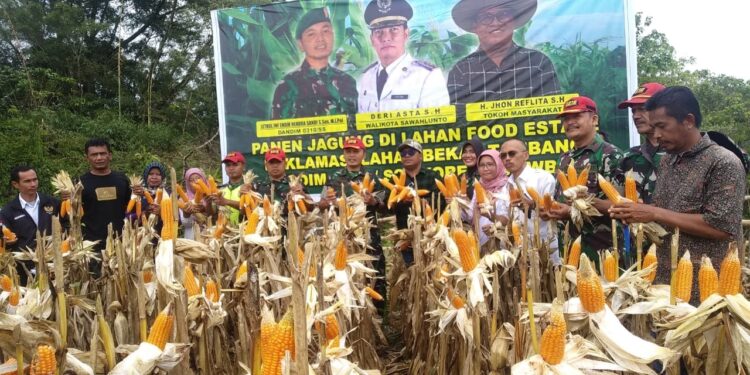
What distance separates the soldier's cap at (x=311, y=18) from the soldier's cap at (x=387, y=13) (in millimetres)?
634

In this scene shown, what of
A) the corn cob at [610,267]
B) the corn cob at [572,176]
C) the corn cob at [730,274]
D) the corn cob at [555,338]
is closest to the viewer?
the corn cob at [555,338]

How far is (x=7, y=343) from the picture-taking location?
1.50 metres

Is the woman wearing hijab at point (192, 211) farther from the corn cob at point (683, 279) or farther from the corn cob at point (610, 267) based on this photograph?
the corn cob at point (683, 279)

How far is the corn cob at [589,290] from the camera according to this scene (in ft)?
5.29

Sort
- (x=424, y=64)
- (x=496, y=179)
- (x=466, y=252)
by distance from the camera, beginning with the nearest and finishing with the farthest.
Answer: (x=466, y=252)
(x=496, y=179)
(x=424, y=64)

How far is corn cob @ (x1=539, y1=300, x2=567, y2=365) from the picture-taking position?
4.64 feet

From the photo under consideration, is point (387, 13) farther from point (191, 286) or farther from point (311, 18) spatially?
point (191, 286)

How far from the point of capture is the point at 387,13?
680 cm

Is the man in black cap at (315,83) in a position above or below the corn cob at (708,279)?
above

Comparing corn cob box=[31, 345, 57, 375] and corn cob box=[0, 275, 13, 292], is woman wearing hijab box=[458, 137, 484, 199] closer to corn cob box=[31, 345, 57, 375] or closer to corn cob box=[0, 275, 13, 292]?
corn cob box=[0, 275, 13, 292]

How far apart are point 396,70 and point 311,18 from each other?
1467 mm

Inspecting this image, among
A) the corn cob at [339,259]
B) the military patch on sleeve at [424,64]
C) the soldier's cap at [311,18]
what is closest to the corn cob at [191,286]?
the corn cob at [339,259]

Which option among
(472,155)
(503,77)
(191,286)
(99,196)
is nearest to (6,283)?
(191,286)

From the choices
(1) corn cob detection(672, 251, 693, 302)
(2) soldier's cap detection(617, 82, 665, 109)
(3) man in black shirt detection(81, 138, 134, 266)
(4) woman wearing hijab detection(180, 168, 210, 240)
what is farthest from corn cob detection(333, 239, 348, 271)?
(3) man in black shirt detection(81, 138, 134, 266)
